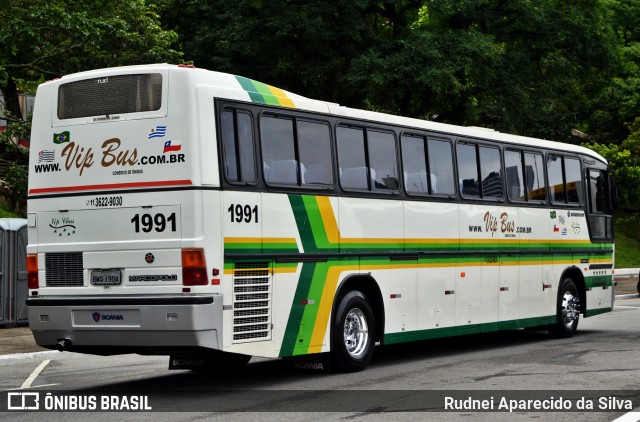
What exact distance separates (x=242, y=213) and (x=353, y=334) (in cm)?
274

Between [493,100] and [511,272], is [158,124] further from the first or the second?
[493,100]

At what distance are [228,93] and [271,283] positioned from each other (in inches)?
84.4

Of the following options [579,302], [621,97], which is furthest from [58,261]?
[621,97]

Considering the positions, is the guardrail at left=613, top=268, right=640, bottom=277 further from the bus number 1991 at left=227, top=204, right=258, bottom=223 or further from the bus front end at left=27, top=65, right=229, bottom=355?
the bus front end at left=27, top=65, right=229, bottom=355

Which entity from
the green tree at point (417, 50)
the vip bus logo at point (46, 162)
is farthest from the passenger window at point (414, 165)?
the green tree at point (417, 50)

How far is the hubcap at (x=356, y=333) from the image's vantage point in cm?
1377

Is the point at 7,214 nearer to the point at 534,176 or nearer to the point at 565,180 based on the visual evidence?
the point at 565,180

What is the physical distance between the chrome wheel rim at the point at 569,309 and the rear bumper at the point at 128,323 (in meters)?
9.40

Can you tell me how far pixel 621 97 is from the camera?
53875mm

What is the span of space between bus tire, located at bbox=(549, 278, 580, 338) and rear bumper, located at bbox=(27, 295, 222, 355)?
30.2ft

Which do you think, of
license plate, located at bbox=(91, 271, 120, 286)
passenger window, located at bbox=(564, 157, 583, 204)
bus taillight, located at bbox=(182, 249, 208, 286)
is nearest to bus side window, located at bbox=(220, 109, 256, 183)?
bus taillight, located at bbox=(182, 249, 208, 286)

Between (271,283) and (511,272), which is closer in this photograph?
(271,283)

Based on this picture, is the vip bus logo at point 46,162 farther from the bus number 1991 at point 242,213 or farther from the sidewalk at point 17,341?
the sidewalk at point 17,341

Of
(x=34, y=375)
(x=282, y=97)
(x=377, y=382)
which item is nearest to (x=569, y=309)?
(x=377, y=382)
